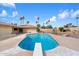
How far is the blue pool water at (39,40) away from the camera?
11.0ft

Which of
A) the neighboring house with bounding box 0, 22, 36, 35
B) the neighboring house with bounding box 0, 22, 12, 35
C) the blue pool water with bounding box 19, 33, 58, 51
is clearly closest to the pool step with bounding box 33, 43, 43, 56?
the blue pool water with bounding box 19, 33, 58, 51

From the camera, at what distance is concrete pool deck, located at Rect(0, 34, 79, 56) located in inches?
129

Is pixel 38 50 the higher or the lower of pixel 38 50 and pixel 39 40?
the lower

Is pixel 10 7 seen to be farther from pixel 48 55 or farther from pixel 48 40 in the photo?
pixel 48 55

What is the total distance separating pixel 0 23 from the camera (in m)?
3.30

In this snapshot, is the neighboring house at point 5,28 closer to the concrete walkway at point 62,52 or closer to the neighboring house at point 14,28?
the neighboring house at point 14,28

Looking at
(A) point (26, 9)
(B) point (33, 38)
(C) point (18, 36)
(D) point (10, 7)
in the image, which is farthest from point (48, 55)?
(D) point (10, 7)

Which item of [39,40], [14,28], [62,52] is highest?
→ [14,28]

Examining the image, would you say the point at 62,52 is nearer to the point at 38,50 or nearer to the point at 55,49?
the point at 55,49

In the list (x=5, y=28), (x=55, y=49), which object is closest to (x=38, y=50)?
(x=55, y=49)

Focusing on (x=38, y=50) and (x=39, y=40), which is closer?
(x=38, y=50)

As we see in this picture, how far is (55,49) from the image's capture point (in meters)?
3.33

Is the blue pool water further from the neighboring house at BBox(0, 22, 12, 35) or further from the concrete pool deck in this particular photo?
the neighboring house at BBox(0, 22, 12, 35)

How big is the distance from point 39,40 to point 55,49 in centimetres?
41
